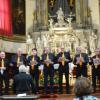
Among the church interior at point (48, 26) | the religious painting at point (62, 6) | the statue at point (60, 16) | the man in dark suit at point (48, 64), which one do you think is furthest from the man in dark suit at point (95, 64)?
A: the religious painting at point (62, 6)

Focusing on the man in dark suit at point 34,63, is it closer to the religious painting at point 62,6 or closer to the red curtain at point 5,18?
the red curtain at point 5,18

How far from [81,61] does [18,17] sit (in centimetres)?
856

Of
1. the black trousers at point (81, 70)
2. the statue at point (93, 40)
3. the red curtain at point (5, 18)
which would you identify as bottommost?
the black trousers at point (81, 70)

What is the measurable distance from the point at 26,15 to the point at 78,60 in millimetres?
8680

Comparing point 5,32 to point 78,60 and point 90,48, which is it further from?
point 78,60

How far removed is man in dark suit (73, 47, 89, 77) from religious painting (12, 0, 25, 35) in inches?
317

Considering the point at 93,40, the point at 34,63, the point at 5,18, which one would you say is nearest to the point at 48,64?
the point at 34,63

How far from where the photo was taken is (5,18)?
17.2 metres

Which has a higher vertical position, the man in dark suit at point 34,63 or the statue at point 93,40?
the statue at point 93,40

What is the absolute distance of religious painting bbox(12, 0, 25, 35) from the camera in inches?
703

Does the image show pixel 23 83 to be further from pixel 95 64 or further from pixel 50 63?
pixel 95 64

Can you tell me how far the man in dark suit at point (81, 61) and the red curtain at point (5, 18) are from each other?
732cm

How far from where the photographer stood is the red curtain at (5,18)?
668 inches

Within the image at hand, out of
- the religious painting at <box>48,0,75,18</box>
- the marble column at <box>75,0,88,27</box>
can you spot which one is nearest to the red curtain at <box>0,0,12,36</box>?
the religious painting at <box>48,0,75,18</box>
